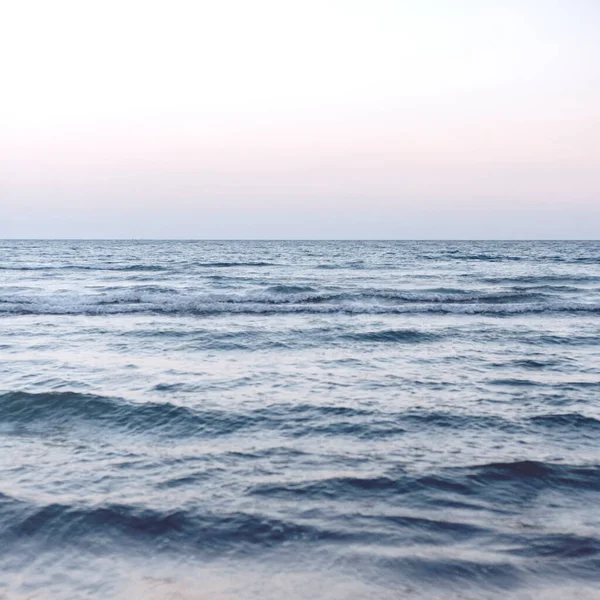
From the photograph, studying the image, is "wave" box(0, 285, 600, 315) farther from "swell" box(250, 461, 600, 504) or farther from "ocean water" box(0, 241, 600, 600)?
"swell" box(250, 461, 600, 504)

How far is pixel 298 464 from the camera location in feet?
20.5

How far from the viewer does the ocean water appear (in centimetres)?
422

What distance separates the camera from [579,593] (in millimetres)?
3932

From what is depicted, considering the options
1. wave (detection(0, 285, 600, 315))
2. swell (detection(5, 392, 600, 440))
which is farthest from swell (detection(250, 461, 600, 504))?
wave (detection(0, 285, 600, 315))

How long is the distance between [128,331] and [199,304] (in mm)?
5518

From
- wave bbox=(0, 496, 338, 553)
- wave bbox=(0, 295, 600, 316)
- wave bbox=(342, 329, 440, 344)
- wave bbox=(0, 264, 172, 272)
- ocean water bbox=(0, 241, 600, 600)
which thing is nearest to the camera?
ocean water bbox=(0, 241, 600, 600)

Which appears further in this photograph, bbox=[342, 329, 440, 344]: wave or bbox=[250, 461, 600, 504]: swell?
bbox=[342, 329, 440, 344]: wave

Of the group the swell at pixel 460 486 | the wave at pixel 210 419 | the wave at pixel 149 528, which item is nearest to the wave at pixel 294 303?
the wave at pixel 210 419

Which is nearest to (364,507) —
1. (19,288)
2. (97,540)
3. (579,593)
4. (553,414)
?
(579,593)

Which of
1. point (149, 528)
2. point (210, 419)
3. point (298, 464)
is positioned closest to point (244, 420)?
point (210, 419)

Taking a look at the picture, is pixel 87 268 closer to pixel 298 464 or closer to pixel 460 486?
pixel 298 464

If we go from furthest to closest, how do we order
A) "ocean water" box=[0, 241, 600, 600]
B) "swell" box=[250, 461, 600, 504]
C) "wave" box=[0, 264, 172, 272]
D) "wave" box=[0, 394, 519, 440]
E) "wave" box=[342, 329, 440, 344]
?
"wave" box=[0, 264, 172, 272] → "wave" box=[342, 329, 440, 344] → "wave" box=[0, 394, 519, 440] → "swell" box=[250, 461, 600, 504] → "ocean water" box=[0, 241, 600, 600]

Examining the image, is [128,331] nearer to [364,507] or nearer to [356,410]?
[356,410]

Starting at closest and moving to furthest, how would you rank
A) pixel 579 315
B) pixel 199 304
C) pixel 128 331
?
pixel 128 331 < pixel 579 315 < pixel 199 304
